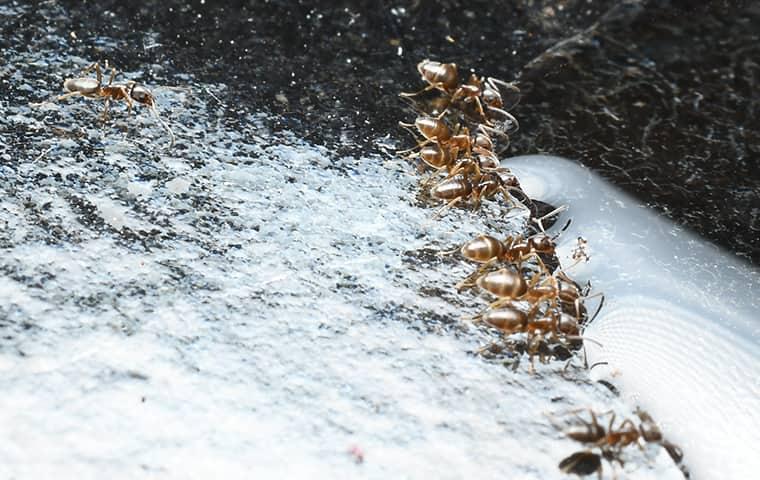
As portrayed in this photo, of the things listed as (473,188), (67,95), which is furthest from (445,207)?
(67,95)

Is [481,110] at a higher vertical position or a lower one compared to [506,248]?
higher

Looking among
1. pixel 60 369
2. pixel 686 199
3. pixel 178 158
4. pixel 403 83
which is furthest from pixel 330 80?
pixel 60 369

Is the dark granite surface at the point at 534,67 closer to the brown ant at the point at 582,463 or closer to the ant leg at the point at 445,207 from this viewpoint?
the ant leg at the point at 445,207

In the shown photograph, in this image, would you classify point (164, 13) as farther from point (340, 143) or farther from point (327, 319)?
point (327, 319)

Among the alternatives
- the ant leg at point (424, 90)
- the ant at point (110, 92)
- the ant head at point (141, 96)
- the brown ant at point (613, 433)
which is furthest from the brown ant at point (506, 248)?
the ant head at point (141, 96)

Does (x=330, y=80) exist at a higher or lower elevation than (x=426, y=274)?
higher

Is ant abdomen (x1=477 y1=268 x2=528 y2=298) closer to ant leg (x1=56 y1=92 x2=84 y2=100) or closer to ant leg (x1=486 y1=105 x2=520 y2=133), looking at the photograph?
ant leg (x1=486 y1=105 x2=520 y2=133)

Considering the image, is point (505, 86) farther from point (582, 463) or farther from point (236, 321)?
point (582, 463)
